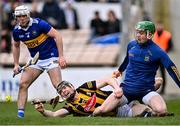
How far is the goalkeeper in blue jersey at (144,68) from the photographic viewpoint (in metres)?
16.5

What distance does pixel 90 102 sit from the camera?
1655 centimetres

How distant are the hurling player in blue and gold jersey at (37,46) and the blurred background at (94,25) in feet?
30.4

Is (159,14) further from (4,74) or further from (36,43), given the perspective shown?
(36,43)

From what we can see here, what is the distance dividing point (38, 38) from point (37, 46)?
0.50 feet

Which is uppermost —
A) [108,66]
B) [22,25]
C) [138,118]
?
[22,25]

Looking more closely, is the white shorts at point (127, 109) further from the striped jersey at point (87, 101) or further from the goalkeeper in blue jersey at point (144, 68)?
the striped jersey at point (87, 101)

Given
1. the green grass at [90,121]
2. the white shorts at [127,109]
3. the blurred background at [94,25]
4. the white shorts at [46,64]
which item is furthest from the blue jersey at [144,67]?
the blurred background at [94,25]

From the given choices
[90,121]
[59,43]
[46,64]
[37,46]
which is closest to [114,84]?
[90,121]

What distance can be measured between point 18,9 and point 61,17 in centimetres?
1180

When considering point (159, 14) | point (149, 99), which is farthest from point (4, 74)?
point (149, 99)

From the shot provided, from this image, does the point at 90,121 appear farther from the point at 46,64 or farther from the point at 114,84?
the point at 46,64

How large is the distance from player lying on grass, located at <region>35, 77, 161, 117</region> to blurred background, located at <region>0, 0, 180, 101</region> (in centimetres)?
1037

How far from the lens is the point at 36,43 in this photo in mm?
17750

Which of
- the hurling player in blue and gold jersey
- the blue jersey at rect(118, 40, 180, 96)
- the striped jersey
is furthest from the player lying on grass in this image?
the hurling player in blue and gold jersey
